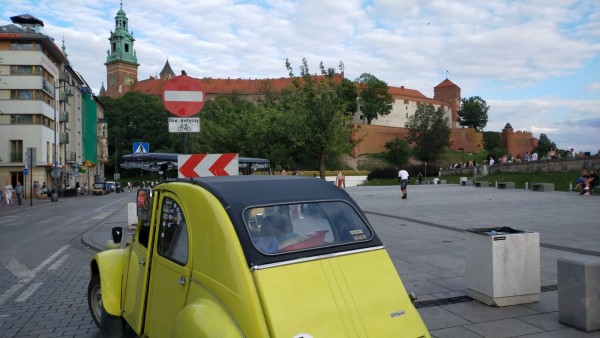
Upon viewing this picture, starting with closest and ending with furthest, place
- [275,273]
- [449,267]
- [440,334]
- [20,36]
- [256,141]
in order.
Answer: [275,273] → [440,334] → [449,267] → [256,141] → [20,36]

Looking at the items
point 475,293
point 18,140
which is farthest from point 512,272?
point 18,140

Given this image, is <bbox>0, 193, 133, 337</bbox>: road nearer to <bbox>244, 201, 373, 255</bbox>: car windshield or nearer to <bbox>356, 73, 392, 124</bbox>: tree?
<bbox>244, 201, 373, 255</bbox>: car windshield

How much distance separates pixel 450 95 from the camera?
438ft

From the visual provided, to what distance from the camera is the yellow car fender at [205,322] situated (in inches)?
103

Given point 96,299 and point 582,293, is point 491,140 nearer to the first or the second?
point 582,293

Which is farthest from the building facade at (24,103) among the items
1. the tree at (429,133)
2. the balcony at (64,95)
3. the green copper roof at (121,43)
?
the green copper roof at (121,43)

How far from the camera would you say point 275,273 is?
2.77m

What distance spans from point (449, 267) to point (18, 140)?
5069 centimetres

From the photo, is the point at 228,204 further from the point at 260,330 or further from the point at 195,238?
the point at 260,330

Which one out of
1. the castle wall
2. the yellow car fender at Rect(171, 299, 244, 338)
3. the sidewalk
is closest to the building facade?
the sidewalk

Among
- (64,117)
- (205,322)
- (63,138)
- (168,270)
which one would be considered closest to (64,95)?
(64,117)

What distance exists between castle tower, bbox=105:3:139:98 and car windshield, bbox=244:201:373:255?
402ft

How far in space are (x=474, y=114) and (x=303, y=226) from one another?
120 meters

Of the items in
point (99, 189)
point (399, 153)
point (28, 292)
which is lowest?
point (99, 189)
